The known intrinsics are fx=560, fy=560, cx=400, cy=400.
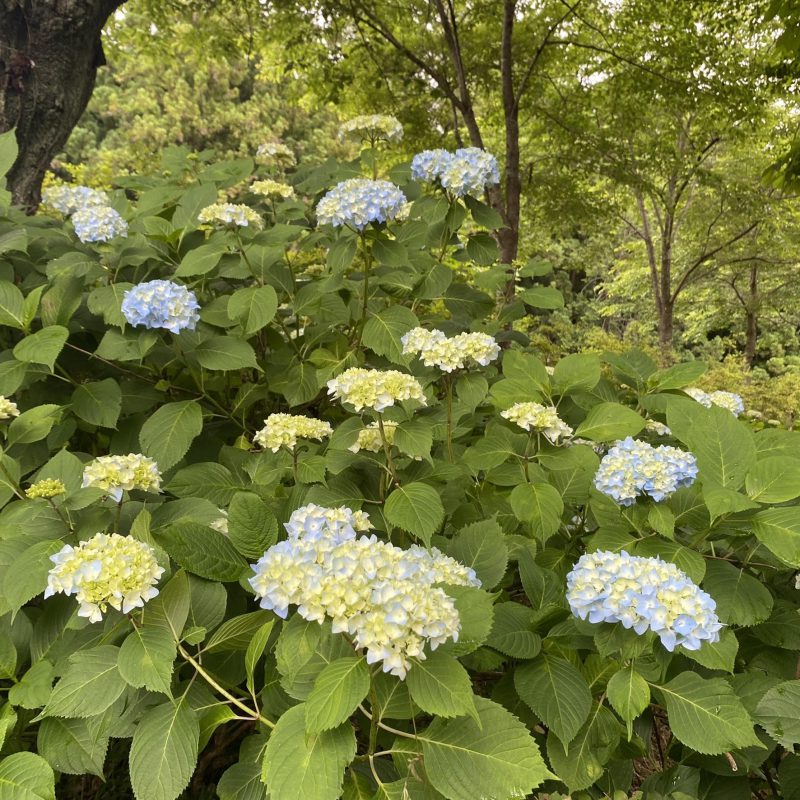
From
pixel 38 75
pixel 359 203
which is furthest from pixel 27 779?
pixel 38 75

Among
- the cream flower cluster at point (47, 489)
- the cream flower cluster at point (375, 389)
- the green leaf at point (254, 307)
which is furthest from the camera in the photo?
the green leaf at point (254, 307)

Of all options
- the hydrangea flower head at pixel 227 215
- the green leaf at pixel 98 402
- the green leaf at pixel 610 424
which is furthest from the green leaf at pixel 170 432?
the green leaf at pixel 610 424

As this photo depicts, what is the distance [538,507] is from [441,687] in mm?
592

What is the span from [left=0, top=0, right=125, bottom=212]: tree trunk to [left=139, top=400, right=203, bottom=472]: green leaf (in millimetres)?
2347

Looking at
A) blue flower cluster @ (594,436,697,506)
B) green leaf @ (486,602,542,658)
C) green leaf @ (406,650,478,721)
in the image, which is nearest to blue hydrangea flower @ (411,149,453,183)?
blue flower cluster @ (594,436,697,506)

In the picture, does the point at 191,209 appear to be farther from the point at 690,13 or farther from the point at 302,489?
the point at 690,13

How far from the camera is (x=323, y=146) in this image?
554 inches

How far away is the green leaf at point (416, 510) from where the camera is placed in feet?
3.54

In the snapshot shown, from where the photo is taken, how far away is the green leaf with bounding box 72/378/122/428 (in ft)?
5.22

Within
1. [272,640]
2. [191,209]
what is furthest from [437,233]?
[272,640]

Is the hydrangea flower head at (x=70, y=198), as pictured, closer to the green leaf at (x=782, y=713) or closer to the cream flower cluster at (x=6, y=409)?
the cream flower cluster at (x=6, y=409)

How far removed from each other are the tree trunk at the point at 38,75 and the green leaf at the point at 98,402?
7.05 ft

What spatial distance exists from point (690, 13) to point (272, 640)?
22.3 ft

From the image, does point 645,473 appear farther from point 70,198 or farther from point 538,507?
point 70,198
